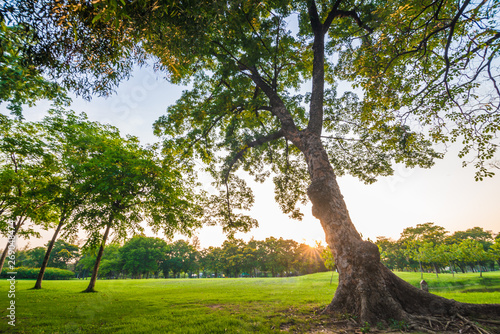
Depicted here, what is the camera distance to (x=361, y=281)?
5113 mm

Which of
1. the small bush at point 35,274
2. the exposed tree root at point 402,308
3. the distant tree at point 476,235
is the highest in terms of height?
the distant tree at point 476,235

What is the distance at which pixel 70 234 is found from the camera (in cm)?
1110

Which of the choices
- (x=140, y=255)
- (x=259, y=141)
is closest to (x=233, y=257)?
(x=140, y=255)

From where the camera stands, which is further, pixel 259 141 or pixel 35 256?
pixel 35 256

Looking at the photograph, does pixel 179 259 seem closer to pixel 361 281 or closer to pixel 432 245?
pixel 432 245

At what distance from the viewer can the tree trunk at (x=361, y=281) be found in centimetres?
455

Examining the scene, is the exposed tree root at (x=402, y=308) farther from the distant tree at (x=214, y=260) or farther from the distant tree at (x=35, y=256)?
the distant tree at (x=35, y=256)

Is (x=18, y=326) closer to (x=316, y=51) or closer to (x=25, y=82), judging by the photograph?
(x=25, y=82)

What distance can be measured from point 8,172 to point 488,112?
25.2 m

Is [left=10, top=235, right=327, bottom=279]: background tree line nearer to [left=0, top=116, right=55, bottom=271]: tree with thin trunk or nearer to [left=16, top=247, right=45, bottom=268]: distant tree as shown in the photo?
[left=16, top=247, right=45, bottom=268]: distant tree

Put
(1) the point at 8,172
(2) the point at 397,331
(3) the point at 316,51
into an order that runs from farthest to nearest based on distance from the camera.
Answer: (1) the point at 8,172
(3) the point at 316,51
(2) the point at 397,331

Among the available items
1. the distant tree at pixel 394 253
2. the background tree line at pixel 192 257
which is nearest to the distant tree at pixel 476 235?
the distant tree at pixel 394 253

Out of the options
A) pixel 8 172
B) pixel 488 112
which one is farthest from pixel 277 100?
pixel 8 172

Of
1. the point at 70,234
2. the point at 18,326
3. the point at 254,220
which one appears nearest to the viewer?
the point at 18,326
